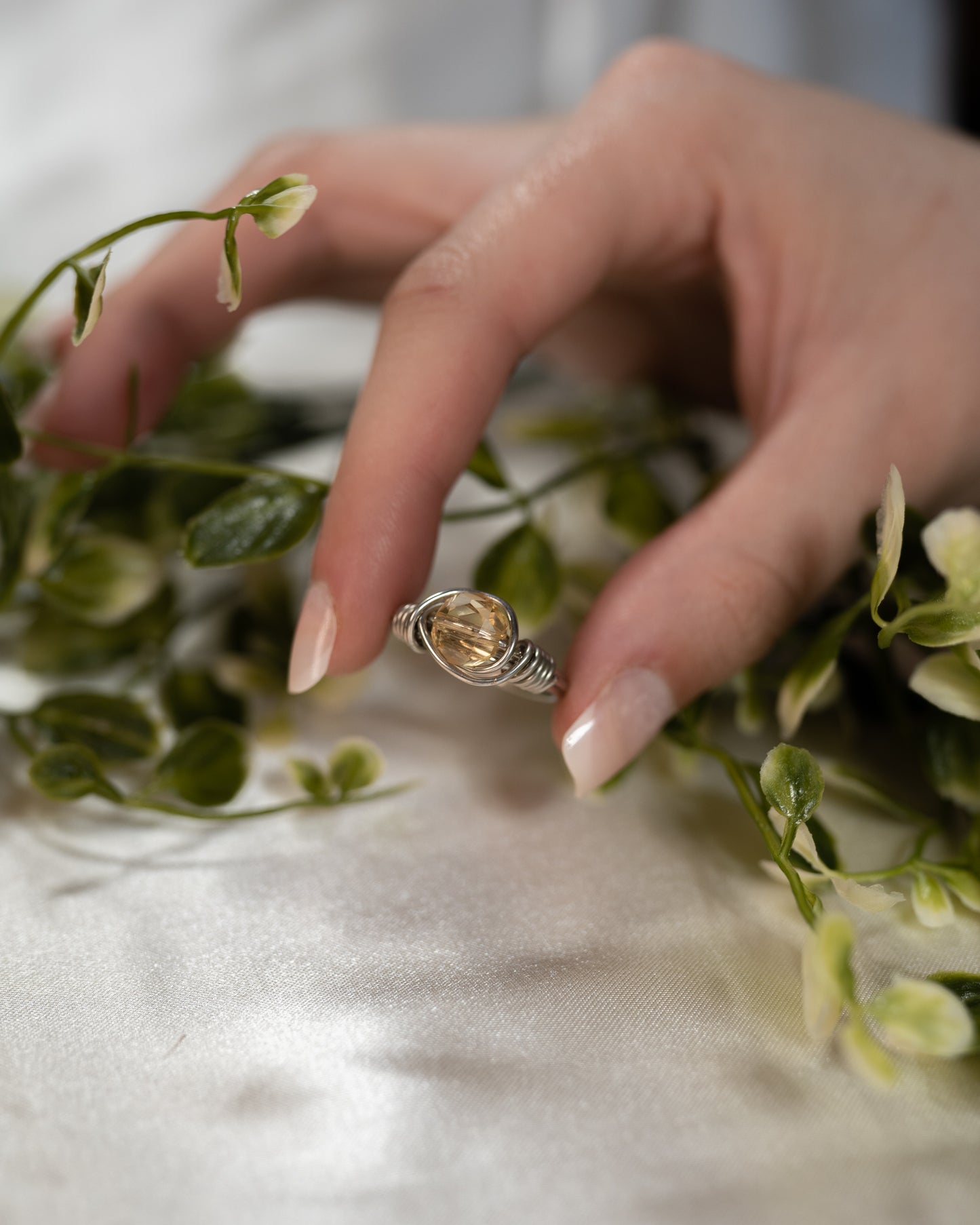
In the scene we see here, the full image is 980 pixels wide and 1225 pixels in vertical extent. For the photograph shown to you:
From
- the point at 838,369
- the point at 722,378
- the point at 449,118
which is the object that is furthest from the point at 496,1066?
the point at 449,118

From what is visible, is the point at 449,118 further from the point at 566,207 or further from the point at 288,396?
the point at 566,207

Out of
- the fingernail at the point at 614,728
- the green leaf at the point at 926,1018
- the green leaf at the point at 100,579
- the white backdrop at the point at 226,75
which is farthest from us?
the white backdrop at the point at 226,75

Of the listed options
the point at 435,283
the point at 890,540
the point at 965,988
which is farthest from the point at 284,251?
the point at 965,988

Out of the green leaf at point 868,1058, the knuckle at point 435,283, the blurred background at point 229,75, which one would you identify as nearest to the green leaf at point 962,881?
the green leaf at point 868,1058

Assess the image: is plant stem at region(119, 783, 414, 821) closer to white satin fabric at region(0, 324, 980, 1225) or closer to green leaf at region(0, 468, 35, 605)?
white satin fabric at region(0, 324, 980, 1225)

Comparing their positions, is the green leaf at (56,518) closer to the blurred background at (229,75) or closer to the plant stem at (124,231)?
the plant stem at (124,231)

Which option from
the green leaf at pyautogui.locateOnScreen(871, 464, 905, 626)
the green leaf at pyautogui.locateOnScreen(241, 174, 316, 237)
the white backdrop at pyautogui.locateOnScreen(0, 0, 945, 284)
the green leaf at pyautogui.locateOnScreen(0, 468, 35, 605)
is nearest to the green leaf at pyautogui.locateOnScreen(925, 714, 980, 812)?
the green leaf at pyautogui.locateOnScreen(871, 464, 905, 626)
